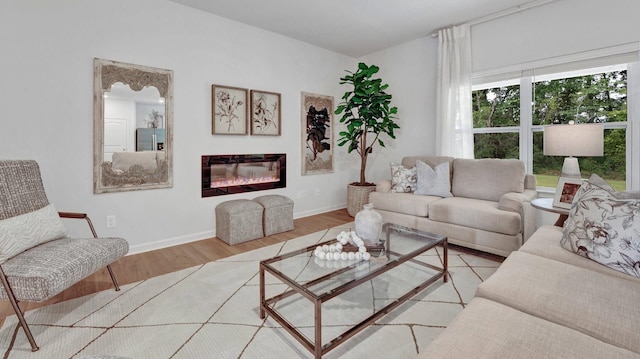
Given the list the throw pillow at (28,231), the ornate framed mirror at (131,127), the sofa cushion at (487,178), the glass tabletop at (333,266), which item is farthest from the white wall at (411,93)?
the throw pillow at (28,231)

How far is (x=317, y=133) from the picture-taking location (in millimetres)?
4777

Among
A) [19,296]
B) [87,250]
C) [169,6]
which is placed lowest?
[19,296]

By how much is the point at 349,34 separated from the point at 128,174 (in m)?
3.28

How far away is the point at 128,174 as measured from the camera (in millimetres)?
3047

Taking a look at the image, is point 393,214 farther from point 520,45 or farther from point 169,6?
point 169,6

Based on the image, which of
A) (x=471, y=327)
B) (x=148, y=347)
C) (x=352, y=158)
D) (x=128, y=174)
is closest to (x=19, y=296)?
(x=148, y=347)

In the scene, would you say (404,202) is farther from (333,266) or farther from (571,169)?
(333,266)

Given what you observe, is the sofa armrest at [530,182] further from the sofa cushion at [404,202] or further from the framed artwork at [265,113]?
the framed artwork at [265,113]

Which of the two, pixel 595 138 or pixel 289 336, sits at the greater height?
pixel 595 138

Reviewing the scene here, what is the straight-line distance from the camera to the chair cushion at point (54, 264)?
61.4 inches

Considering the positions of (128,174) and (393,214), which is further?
(393,214)

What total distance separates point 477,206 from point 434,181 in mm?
715

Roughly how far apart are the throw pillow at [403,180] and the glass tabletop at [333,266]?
1572 millimetres

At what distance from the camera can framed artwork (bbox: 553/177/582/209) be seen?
2.34 m
